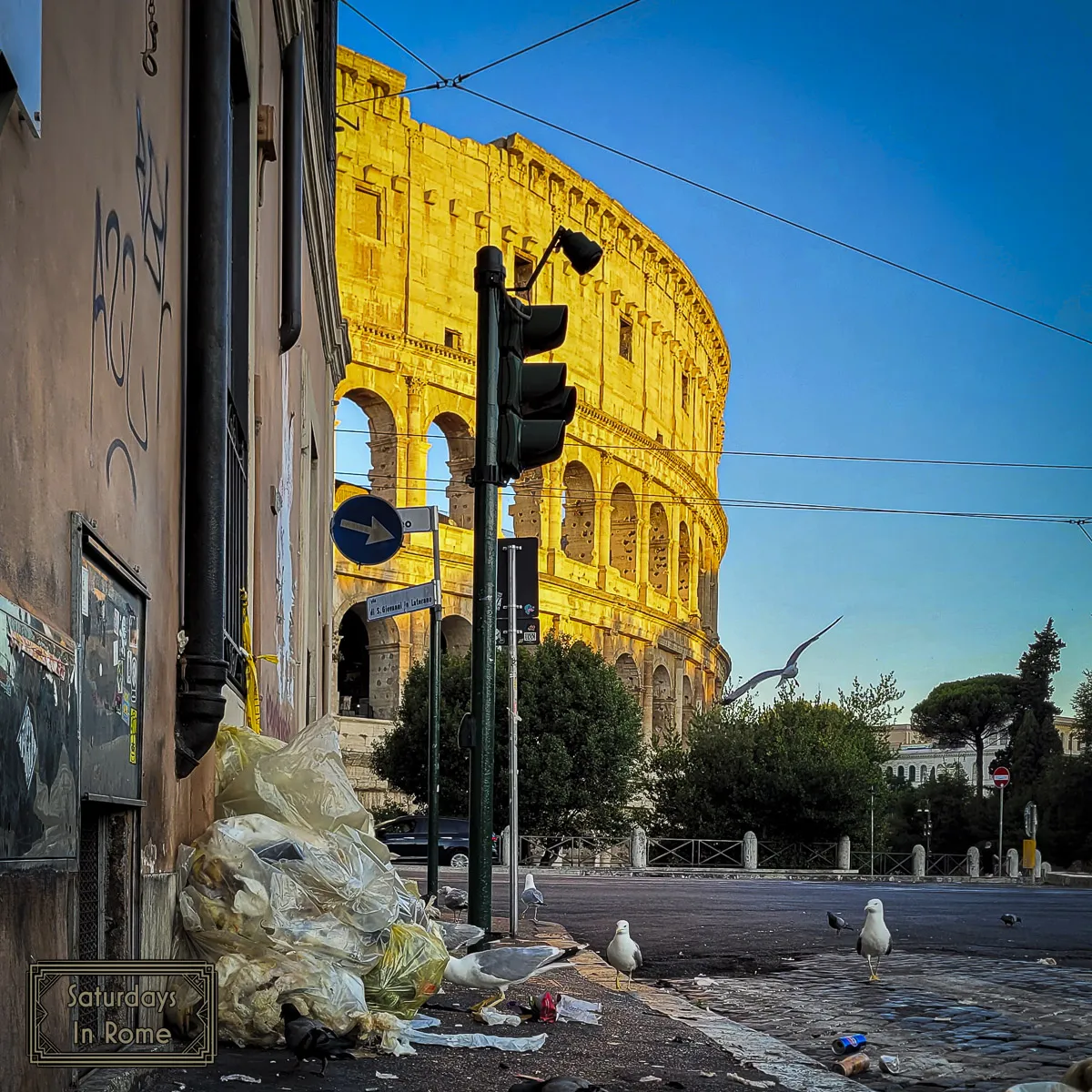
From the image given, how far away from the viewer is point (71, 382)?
327 cm

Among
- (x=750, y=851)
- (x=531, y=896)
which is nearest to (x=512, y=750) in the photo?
(x=531, y=896)

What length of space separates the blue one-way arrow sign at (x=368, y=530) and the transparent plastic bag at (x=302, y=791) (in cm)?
441

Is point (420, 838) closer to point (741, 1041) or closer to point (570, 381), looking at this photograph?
point (570, 381)

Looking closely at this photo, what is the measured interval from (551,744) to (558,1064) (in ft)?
97.2

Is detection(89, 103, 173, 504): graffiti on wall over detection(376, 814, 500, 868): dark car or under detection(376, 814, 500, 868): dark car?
over

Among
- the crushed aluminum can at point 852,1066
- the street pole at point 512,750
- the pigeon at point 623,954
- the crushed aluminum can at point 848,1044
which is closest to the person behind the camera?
the crushed aluminum can at point 852,1066

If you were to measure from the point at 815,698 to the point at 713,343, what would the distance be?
23.4 meters

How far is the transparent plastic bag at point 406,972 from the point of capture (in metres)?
4.90

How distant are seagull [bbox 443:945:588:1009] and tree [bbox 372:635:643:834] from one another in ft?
90.9

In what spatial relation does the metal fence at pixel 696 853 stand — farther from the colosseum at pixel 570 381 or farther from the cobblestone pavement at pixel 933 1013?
the cobblestone pavement at pixel 933 1013

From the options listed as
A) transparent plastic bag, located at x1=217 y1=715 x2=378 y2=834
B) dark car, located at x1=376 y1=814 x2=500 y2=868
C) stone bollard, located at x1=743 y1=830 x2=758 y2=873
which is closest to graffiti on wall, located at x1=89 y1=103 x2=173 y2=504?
transparent plastic bag, located at x1=217 y1=715 x2=378 y2=834

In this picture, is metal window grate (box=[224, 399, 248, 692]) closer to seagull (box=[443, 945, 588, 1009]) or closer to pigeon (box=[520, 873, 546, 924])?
seagull (box=[443, 945, 588, 1009])

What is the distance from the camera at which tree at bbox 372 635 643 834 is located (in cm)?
3391

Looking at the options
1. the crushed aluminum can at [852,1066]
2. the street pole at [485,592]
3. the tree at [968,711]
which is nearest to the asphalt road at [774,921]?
the street pole at [485,592]
